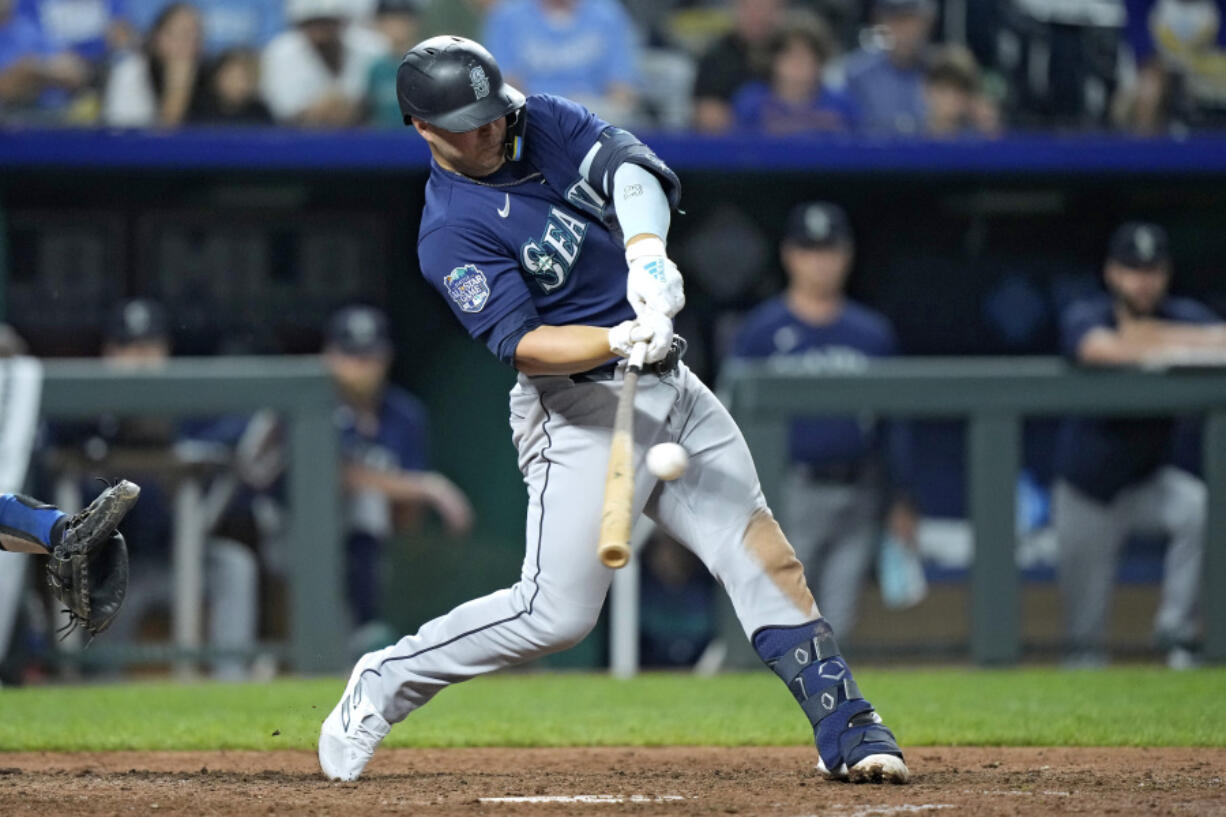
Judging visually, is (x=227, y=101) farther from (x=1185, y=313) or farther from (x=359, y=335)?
(x=1185, y=313)

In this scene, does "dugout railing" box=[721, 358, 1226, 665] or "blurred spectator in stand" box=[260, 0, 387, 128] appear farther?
"blurred spectator in stand" box=[260, 0, 387, 128]

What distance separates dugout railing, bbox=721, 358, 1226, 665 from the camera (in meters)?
6.94

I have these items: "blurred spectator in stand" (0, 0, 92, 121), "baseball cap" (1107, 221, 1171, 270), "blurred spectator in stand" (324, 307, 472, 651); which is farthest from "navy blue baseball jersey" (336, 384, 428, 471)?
"baseball cap" (1107, 221, 1171, 270)

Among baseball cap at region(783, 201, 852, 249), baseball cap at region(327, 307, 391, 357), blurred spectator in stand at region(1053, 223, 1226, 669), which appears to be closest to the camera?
blurred spectator in stand at region(1053, 223, 1226, 669)

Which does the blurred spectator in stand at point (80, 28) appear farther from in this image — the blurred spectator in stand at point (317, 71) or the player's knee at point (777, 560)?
the player's knee at point (777, 560)

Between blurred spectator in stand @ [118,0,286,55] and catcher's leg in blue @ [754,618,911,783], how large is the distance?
215 inches

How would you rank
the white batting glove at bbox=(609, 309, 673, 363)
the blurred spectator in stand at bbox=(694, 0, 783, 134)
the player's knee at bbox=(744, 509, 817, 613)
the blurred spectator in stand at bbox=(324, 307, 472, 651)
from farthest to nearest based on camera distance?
the blurred spectator in stand at bbox=(694, 0, 783, 134)
the blurred spectator in stand at bbox=(324, 307, 472, 651)
the player's knee at bbox=(744, 509, 817, 613)
the white batting glove at bbox=(609, 309, 673, 363)

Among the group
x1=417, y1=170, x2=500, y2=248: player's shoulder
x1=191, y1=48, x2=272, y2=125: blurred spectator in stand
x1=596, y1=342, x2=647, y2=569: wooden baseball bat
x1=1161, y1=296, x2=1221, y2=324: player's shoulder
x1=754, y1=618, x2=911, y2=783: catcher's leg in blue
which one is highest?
x1=417, y1=170, x2=500, y2=248: player's shoulder

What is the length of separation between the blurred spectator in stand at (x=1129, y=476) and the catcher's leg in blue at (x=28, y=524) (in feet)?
14.0

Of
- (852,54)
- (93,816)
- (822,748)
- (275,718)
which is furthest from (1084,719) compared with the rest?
(852,54)

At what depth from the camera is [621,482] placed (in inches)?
139

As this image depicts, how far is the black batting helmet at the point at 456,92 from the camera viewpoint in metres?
3.65

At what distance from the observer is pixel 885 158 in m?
8.20

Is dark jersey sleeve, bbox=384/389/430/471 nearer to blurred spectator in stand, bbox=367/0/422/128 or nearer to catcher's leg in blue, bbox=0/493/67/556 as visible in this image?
blurred spectator in stand, bbox=367/0/422/128
